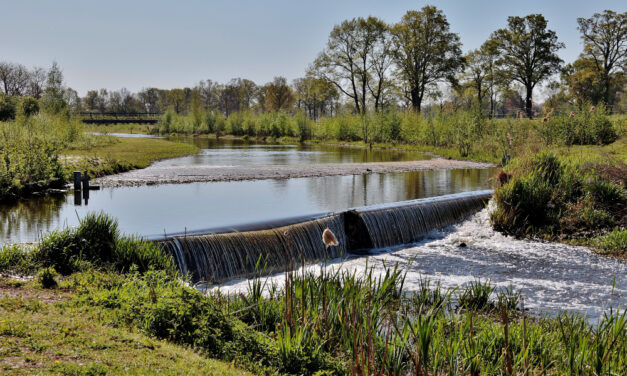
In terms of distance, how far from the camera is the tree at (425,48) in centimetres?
4784

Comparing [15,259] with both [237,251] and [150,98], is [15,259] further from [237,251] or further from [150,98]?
[150,98]

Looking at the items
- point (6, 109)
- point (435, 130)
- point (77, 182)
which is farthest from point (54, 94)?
point (435, 130)

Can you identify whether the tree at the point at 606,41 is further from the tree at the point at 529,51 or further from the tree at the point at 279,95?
the tree at the point at 279,95

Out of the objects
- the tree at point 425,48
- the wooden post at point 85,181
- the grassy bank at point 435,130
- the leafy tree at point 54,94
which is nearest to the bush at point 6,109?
the leafy tree at point 54,94

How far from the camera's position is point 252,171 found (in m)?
21.3

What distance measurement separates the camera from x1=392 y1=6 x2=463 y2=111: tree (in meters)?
47.8

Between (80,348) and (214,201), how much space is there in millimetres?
10390

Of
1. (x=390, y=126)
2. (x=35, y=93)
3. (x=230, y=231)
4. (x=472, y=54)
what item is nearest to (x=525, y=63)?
(x=472, y=54)

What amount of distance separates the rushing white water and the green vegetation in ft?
2.49

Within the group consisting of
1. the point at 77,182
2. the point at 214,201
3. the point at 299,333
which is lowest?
the point at 299,333

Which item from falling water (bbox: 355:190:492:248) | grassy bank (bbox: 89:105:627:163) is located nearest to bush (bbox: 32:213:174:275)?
falling water (bbox: 355:190:492:248)

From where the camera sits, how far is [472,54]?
56031 millimetres

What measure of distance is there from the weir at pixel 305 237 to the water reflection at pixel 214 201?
832 millimetres

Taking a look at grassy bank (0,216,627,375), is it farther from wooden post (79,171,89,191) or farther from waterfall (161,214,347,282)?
wooden post (79,171,89,191)
